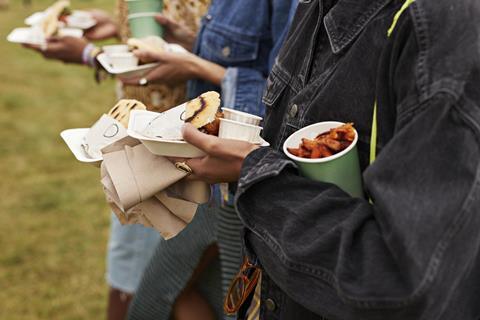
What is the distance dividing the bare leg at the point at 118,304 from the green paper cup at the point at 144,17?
1.15 meters

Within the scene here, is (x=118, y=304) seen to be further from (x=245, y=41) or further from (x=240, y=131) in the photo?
(x=240, y=131)

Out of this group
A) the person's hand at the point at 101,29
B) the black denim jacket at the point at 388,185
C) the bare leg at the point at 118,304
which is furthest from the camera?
the person's hand at the point at 101,29

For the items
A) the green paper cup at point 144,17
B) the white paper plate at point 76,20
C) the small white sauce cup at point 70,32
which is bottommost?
the white paper plate at point 76,20

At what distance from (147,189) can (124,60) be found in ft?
3.68

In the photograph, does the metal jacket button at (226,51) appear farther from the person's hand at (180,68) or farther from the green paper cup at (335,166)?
the green paper cup at (335,166)

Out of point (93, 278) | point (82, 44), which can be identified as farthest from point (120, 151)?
point (93, 278)

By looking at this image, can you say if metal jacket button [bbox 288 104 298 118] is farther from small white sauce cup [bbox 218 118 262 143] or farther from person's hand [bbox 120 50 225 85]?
person's hand [bbox 120 50 225 85]

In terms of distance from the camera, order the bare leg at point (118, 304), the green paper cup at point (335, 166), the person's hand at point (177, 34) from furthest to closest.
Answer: the bare leg at point (118, 304) → the person's hand at point (177, 34) → the green paper cup at point (335, 166)

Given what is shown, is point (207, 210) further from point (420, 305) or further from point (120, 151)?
point (420, 305)

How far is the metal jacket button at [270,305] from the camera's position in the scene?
158 cm

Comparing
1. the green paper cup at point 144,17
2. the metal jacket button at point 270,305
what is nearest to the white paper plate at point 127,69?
the green paper cup at point 144,17

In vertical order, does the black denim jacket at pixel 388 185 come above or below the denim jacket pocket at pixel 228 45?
above

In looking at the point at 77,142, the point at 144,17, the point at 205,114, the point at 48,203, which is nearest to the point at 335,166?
the point at 205,114

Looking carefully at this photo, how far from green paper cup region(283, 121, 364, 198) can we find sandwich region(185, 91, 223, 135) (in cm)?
20
